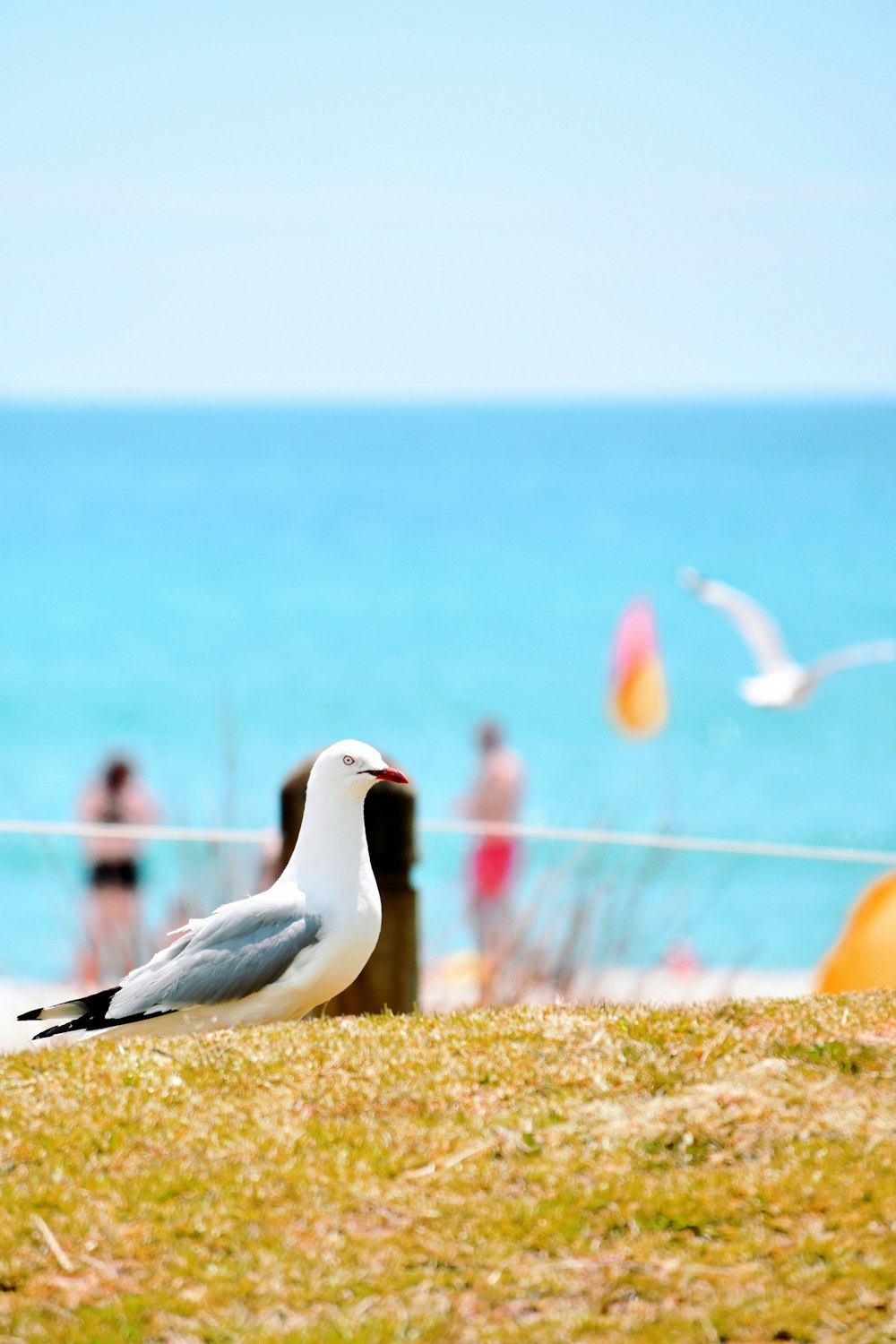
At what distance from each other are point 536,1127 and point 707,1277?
0.60m

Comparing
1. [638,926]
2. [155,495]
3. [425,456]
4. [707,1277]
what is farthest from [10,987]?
[425,456]

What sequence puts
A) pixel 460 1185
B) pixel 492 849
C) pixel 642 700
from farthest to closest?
pixel 642 700, pixel 492 849, pixel 460 1185

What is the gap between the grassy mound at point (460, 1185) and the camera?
278 cm

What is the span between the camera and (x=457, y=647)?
57.1m

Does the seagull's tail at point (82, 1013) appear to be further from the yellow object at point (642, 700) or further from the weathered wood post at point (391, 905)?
the yellow object at point (642, 700)

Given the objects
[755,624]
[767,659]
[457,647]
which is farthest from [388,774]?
[457,647]

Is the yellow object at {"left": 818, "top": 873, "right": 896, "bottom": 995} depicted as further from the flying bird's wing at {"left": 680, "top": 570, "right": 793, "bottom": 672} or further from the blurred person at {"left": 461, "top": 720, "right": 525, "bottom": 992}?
the flying bird's wing at {"left": 680, "top": 570, "right": 793, "bottom": 672}

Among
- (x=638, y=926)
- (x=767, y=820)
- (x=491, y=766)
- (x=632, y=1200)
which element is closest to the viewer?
(x=632, y=1200)

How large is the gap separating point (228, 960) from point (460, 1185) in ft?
3.44

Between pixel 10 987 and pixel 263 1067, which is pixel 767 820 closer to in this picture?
pixel 10 987

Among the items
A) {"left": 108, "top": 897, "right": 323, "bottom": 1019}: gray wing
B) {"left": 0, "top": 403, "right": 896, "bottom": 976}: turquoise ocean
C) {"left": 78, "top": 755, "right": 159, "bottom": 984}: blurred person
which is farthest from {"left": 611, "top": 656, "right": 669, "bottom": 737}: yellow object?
{"left": 108, "top": 897, "right": 323, "bottom": 1019}: gray wing

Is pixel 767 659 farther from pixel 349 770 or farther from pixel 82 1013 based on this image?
pixel 82 1013

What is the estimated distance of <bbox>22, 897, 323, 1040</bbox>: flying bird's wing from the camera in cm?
403

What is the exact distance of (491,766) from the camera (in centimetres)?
1224
